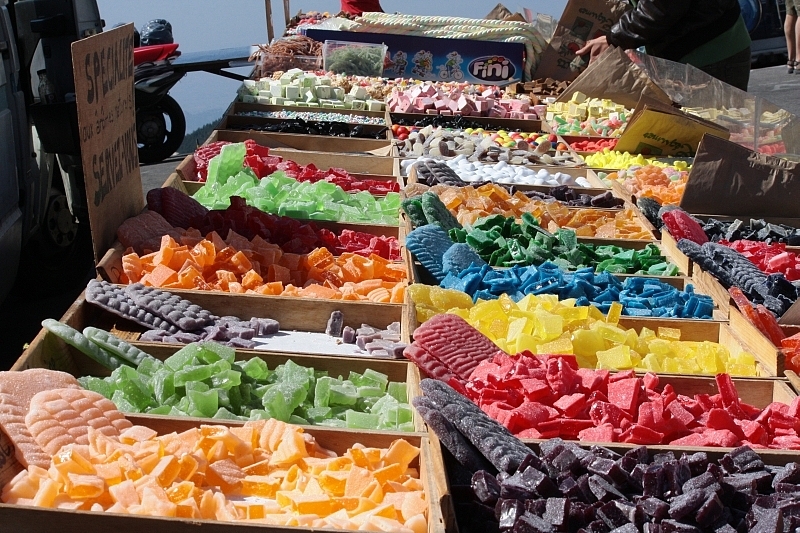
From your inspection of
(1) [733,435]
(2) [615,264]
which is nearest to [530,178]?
(2) [615,264]

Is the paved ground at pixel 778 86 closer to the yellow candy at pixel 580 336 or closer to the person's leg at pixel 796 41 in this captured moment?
the person's leg at pixel 796 41

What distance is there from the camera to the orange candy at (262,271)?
2.59 m

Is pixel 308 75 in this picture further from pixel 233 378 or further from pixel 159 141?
pixel 233 378

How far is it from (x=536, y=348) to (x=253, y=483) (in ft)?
2.80

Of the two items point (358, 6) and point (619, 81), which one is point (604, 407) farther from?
point (358, 6)

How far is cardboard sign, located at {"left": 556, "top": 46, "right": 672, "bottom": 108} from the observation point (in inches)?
194

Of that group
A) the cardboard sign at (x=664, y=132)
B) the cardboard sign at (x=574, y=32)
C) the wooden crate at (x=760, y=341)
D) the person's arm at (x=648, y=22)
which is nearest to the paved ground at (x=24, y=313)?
the wooden crate at (x=760, y=341)

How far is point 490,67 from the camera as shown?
742 centimetres

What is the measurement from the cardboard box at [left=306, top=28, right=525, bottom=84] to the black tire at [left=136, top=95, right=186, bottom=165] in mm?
1623

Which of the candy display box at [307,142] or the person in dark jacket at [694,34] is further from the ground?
the person in dark jacket at [694,34]

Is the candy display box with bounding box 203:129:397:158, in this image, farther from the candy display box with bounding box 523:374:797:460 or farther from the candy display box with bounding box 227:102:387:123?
the candy display box with bounding box 523:374:797:460

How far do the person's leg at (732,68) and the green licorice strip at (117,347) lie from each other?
4.36 meters

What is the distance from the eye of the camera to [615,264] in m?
2.98

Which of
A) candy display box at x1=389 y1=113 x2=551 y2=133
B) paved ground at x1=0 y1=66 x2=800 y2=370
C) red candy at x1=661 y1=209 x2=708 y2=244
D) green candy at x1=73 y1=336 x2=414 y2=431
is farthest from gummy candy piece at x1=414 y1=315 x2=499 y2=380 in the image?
candy display box at x1=389 y1=113 x2=551 y2=133
